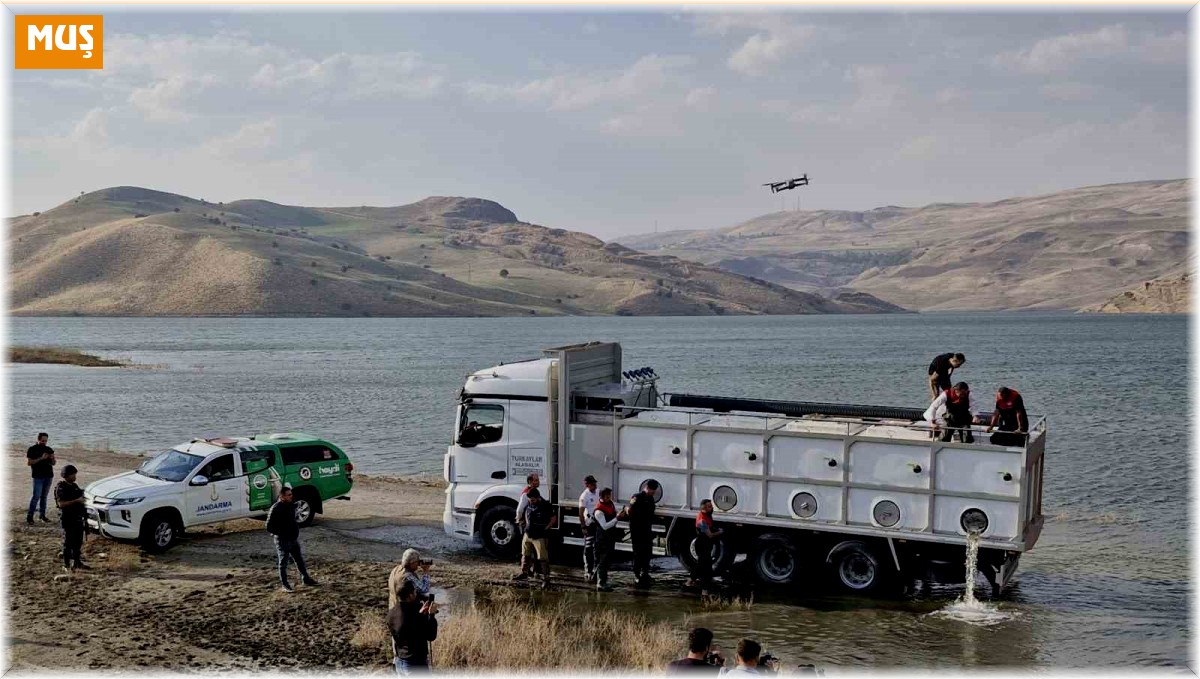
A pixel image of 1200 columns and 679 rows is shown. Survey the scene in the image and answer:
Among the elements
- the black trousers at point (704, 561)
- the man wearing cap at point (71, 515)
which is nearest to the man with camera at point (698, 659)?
the black trousers at point (704, 561)

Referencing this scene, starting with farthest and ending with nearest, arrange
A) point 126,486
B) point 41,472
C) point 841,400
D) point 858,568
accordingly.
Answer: point 841,400, point 41,472, point 126,486, point 858,568

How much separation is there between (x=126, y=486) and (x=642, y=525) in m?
8.98

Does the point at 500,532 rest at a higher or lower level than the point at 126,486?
lower

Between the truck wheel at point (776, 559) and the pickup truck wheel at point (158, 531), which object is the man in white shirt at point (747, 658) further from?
the pickup truck wheel at point (158, 531)

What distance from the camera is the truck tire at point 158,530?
19.3m

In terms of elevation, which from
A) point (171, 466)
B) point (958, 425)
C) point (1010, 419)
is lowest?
point (171, 466)

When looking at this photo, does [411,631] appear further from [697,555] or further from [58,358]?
[58,358]

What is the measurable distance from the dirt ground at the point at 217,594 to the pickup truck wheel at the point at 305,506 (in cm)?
23

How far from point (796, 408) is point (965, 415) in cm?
333

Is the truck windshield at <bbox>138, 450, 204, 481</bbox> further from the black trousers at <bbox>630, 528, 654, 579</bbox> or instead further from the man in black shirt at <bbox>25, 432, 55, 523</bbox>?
the black trousers at <bbox>630, 528, 654, 579</bbox>

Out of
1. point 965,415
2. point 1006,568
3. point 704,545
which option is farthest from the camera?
point 704,545

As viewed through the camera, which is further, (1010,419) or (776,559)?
(776,559)

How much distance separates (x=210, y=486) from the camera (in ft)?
66.1

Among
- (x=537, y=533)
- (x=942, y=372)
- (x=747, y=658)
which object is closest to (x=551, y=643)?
(x=537, y=533)
